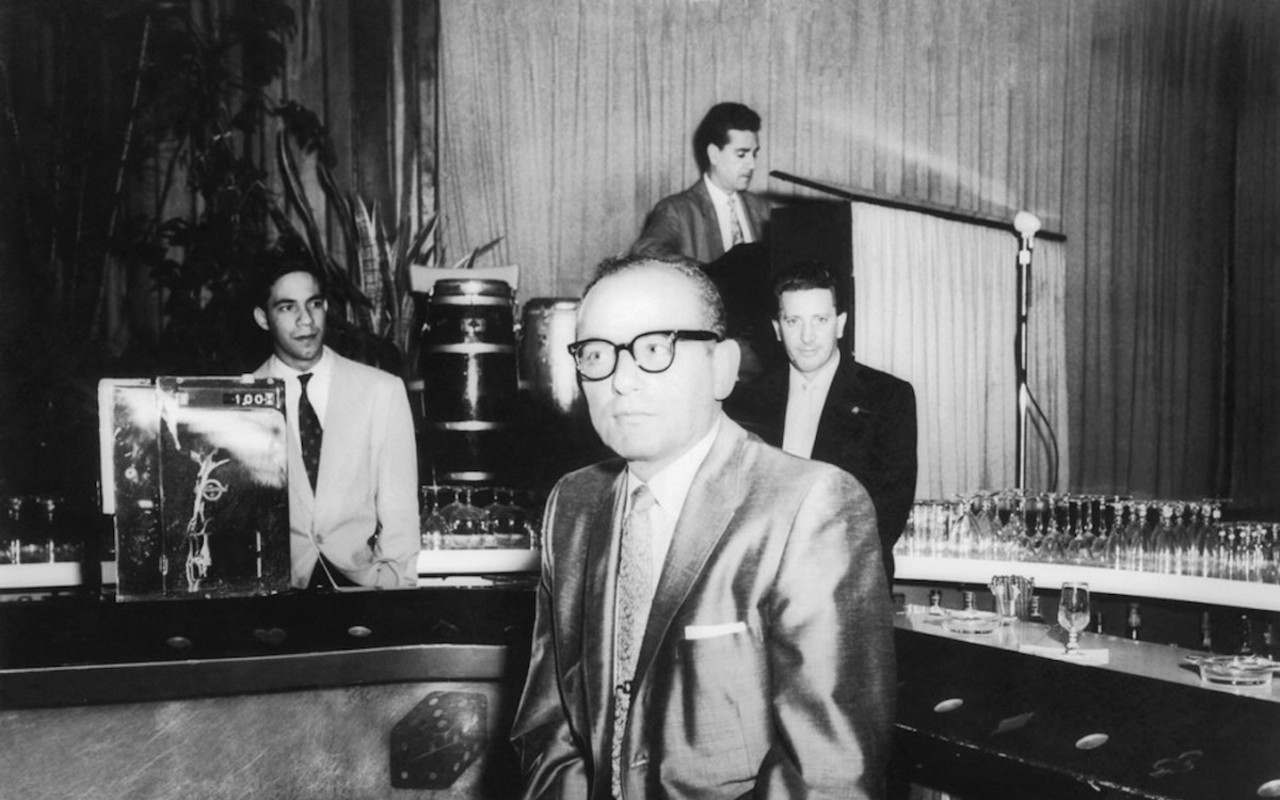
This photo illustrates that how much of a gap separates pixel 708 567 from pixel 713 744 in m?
0.20

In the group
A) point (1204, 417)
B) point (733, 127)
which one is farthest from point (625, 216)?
point (1204, 417)

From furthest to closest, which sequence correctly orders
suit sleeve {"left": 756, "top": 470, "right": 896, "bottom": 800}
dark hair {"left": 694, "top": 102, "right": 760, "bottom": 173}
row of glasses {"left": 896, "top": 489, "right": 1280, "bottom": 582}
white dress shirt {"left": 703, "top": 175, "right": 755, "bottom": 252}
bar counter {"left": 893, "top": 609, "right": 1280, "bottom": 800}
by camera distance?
white dress shirt {"left": 703, "top": 175, "right": 755, "bottom": 252} < dark hair {"left": 694, "top": 102, "right": 760, "bottom": 173} < row of glasses {"left": 896, "top": 489, "right": 1280, "bottom": 582} < bar counter {"left": 893, "top": 609, "right": 1280, "bottom": 800} < suit sleeve {"left": 756, "top": 470, "right": 896, "bottom": 800}

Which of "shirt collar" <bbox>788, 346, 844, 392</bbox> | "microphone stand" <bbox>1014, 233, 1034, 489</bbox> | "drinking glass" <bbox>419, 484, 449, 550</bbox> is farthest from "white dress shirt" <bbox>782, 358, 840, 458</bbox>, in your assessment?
"microphone stand" <bbox>1014, 233, 1034, 489</bbox>

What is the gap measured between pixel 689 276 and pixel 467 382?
297 cm

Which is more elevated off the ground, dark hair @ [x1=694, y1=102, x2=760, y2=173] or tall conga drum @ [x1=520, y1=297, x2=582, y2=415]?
dark hair @ [x1=694, y1=102, x2=760, y2=173]

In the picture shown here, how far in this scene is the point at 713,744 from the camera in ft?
4.53

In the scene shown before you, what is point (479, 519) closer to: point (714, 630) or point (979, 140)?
point (714, 630)

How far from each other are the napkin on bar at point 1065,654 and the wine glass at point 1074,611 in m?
0.02

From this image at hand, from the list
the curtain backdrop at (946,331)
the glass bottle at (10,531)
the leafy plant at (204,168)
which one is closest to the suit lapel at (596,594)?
the glass bottle at (10,531)

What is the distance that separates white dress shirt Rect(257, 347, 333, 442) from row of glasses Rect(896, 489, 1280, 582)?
2.33 meters

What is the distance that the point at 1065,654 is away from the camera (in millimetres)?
2297

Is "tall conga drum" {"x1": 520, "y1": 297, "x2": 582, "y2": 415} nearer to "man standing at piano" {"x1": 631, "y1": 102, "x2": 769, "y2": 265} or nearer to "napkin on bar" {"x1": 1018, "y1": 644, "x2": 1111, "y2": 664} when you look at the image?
"man standing at piano" {"x1": 631, "y1": 102, "x2": 769, "y2": 265}

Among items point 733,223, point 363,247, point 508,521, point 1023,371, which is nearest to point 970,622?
point 508,521

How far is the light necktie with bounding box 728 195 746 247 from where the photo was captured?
5.82m
